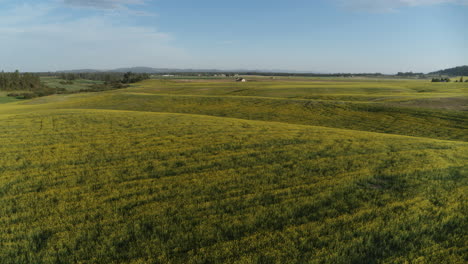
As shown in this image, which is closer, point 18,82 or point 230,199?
point 230,199

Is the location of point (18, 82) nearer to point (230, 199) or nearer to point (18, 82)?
point (18, 82)

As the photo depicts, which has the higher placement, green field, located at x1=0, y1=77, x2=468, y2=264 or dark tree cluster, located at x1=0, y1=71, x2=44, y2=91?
dark tree cluster, located at x1=0, y1=71, x2=44, y2=91

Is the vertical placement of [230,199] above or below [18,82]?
below

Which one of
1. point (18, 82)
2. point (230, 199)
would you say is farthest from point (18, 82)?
point (230, 199)

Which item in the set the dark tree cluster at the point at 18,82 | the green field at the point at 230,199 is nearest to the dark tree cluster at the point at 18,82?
the dark tree cluster at the point at 18,82

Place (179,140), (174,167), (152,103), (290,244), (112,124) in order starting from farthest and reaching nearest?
(152,103) → (112,124) → (179,140) → (174,167) → (290,244)

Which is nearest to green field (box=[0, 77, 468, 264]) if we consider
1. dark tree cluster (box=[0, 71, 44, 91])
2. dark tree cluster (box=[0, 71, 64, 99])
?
dark tree cluster (box=[0, 71, 64, 99])

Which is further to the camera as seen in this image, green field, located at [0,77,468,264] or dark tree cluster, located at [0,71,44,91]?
dark tree cluster, located at [0,71,44,91]

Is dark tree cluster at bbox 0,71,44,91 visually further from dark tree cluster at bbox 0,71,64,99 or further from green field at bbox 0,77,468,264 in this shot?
green field at bbox 0,77,468,264

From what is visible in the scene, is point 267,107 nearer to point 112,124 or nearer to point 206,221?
point 112,124

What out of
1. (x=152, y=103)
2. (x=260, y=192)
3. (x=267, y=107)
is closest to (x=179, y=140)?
(x=260, y=192)

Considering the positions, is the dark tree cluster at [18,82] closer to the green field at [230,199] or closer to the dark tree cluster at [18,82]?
the dark tree cluster at [18,82]
